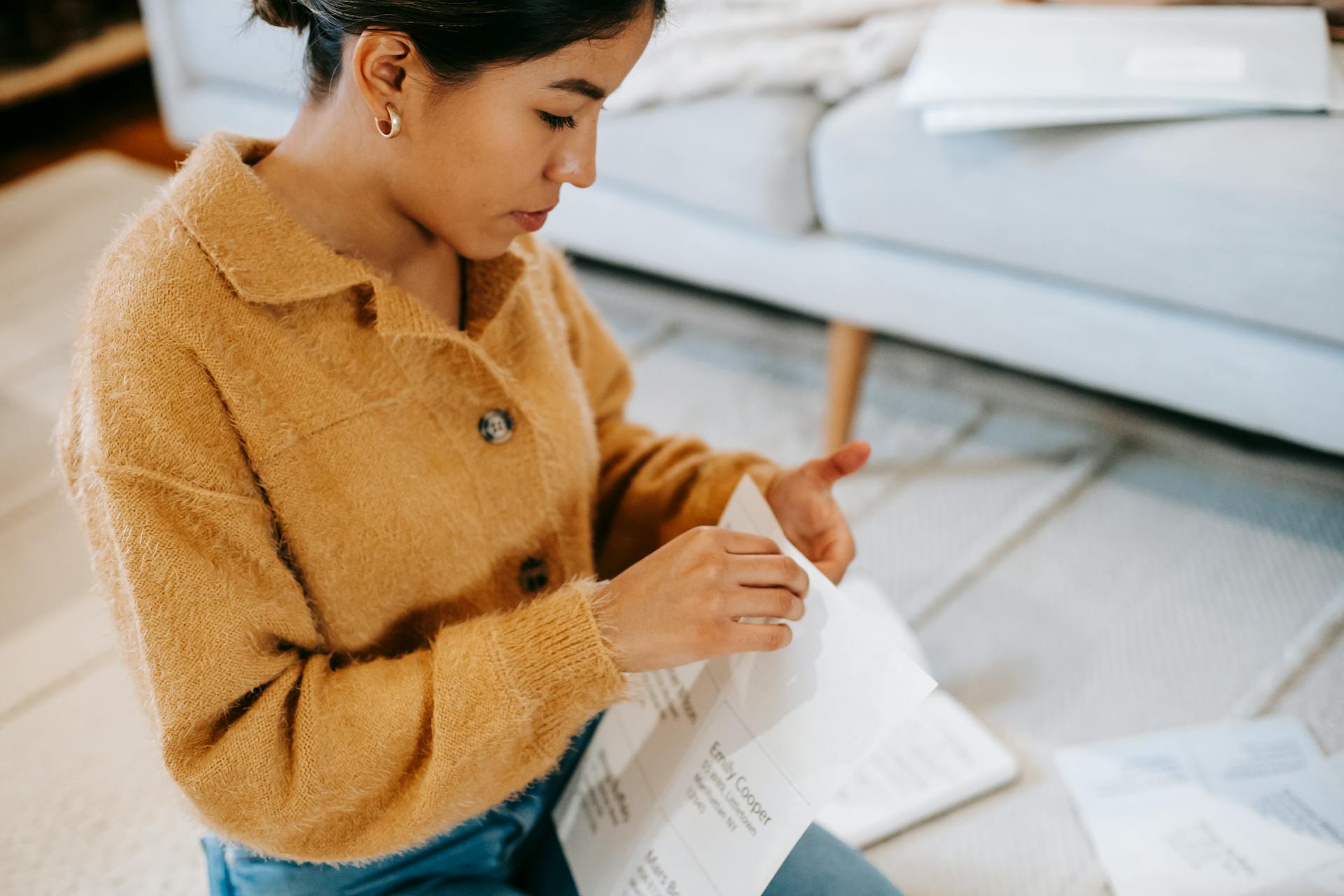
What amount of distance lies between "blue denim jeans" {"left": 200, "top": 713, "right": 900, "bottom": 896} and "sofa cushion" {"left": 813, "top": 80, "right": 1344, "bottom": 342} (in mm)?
711

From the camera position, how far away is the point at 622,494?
2.94 feet

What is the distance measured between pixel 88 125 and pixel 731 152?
2.12 m

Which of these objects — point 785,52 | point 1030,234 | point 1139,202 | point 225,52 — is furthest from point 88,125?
point 1139,202

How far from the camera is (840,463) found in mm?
764

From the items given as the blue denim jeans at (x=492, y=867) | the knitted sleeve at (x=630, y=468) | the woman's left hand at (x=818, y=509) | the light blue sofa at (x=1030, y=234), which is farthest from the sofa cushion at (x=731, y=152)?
the blue denim jeans at (x=492, y=867)

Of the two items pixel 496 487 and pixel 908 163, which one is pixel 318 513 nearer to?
pixel 496 487

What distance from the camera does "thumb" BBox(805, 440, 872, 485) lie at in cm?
74

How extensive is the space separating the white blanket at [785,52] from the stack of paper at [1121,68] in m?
0.12

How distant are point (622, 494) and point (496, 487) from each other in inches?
7.4

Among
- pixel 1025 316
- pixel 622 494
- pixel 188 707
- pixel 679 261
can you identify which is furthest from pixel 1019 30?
pixel 188 707

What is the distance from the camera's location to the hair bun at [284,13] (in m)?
0.66

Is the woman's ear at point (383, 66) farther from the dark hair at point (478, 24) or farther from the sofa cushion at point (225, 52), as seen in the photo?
the sofa cushion at point (225, 52)

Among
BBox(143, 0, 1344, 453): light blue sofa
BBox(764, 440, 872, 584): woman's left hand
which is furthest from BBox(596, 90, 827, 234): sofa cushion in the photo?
BBox(764, 440, 872, 584): woman's left hand

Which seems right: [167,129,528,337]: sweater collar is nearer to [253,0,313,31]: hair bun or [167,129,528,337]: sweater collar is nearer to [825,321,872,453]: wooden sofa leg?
[253,0,313,31]: hair bun
